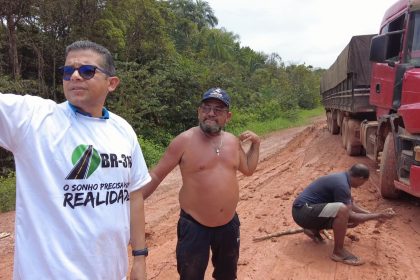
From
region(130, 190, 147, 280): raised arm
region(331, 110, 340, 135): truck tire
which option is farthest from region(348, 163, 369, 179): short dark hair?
region(331, 110, 340, 135): truck tire

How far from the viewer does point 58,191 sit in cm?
170

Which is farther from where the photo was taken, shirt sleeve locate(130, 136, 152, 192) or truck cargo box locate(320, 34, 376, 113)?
truck cargo box locate(320, 34, 376, 113)

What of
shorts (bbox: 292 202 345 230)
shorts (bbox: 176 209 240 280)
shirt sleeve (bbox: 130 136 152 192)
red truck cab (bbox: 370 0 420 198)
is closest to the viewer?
shirt sleeve (bbox: 130 136 152 192)

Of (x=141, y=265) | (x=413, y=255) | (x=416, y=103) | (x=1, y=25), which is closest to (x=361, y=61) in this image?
(x=416, y=103)

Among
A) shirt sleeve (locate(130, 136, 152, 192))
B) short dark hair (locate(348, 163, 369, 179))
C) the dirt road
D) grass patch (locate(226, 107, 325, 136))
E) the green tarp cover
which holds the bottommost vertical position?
grass patch (locate(226, 107, 325, 136))

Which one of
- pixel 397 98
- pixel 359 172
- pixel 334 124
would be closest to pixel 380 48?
pixel 397 98

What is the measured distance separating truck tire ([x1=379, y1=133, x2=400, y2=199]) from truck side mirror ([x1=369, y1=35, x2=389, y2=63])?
1159 millimetres

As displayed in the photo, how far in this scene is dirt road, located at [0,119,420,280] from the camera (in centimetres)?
443

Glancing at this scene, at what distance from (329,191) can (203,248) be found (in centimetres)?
219

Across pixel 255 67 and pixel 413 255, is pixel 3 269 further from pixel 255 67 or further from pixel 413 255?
pixel 255 67

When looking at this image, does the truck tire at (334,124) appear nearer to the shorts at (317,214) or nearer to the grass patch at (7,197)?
the grass patch at (7,197)

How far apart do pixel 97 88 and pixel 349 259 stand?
3.54 metres

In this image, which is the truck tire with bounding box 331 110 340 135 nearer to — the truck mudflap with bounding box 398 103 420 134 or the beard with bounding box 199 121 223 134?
the truck mudflap with bounding box 398 103 420 134

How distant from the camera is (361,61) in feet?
32.8
